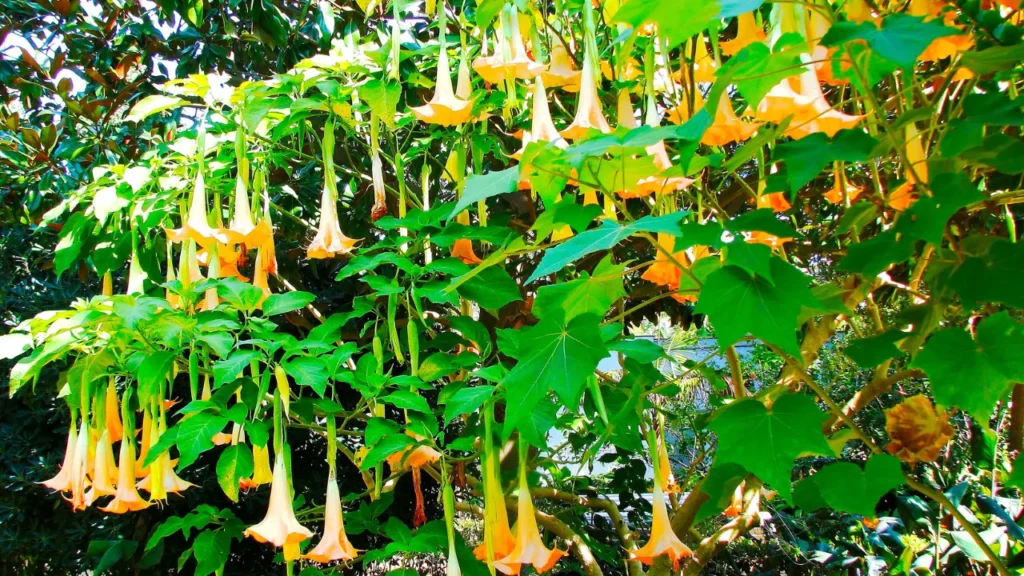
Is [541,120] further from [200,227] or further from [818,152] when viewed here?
[200,227]

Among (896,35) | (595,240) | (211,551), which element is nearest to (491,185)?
(595,240)

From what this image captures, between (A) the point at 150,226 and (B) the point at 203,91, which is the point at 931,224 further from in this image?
(A) the point at 150,226

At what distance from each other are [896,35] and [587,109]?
1.74 feet

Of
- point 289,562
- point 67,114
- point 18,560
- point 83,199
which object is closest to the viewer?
point 289,562

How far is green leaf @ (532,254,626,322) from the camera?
96cm

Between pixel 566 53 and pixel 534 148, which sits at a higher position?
pixel 566 53

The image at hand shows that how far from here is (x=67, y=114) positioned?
8.57 ft

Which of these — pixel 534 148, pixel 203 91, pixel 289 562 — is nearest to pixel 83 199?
pixel 203 91

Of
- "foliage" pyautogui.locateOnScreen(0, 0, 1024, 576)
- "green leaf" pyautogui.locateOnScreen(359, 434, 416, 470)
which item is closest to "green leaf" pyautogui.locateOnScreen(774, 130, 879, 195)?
"foliage" pyautogui.locateOnScreen(0, 0, 1024, 576)

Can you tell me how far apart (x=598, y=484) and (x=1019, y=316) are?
2.02 m

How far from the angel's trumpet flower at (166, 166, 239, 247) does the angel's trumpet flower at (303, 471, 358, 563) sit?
578 millimetres

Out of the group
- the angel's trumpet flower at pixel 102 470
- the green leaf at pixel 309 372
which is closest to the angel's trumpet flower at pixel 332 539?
the green leaf at pixel 309 372

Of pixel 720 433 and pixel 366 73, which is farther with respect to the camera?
pixel 366 73

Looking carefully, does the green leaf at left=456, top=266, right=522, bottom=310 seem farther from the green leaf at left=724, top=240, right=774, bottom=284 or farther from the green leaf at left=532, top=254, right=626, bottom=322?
the green leaf at left=724, top=240, right=774, bottom=284
